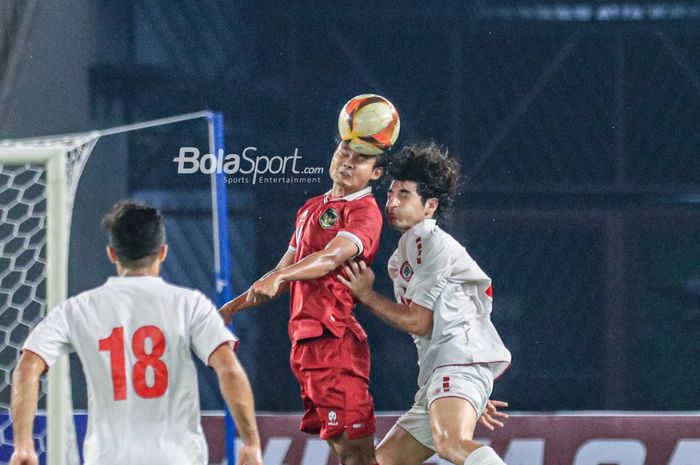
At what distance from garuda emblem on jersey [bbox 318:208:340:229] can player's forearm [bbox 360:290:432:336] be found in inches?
13.3

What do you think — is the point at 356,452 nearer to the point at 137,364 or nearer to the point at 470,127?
the point at 137,364

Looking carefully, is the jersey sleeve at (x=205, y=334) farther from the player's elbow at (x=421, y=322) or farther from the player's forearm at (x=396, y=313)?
the player's elbow at (x=421, y=322)

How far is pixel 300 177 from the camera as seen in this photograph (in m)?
5.30

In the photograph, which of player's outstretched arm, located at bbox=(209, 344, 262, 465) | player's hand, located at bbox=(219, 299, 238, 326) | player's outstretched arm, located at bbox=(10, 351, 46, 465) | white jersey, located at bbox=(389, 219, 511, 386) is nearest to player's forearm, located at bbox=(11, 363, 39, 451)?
player's outstretched arm, located at bbox=(10, 351, 46, 465)

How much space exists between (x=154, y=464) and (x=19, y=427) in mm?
392

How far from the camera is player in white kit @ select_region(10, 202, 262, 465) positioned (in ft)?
10.4

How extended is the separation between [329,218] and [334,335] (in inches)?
17.9

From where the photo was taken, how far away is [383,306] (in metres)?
4.16

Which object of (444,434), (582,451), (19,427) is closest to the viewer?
(19,427)

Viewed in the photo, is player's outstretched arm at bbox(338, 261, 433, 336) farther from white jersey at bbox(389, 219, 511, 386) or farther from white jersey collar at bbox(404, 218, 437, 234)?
white jersey collar at bbox(404, 218, 437, 234)

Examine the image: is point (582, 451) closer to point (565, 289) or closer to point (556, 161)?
point (565, 289)

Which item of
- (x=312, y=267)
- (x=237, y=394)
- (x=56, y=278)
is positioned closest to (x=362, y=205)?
(x=312, y=267)

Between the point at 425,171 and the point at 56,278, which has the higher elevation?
the point at 425,171

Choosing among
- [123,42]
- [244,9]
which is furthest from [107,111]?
[244,9]
